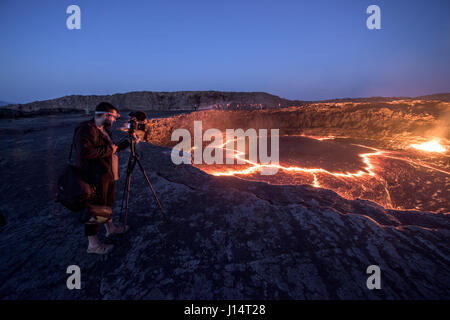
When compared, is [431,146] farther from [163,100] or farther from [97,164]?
[163,100]

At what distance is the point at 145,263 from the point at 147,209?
122 centimetres

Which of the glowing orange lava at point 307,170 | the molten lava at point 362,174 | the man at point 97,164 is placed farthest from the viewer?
the glowing orange lava at point 307,170

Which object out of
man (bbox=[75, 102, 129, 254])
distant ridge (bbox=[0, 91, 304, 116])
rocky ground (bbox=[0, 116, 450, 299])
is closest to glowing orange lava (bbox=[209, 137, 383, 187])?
rocky ground (bbox=[0, 116, 450, 299])

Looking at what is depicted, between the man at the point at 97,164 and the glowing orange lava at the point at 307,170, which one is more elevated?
the man at the point at 97,164

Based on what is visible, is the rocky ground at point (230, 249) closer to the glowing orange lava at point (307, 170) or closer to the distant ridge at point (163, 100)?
the glowing orange lava at point (307, 170)

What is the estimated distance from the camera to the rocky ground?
191 centimetres

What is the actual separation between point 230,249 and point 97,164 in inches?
80.9

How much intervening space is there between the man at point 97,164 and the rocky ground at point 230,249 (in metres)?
0.43

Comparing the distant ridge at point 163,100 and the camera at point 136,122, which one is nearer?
the camera at point 136,122

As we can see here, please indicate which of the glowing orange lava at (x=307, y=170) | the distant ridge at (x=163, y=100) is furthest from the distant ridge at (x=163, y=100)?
the glowing orange lava at (x=307, y=170)

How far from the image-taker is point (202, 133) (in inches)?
563

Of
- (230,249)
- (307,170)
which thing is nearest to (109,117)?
(230,249)

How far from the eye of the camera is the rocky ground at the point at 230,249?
1914 mm
